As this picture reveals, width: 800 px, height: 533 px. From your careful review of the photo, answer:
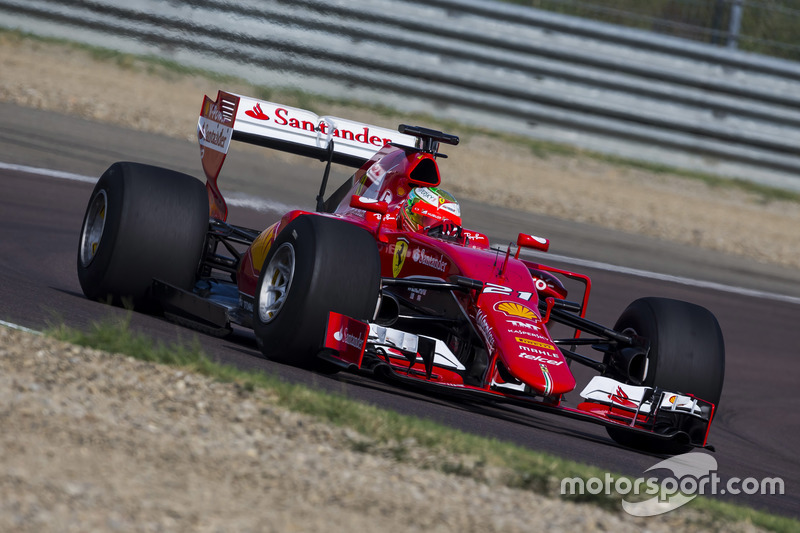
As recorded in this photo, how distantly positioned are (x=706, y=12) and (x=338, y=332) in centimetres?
1258

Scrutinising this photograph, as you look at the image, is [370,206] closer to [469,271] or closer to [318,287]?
[469,271]

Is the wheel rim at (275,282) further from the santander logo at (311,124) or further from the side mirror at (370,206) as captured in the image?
the santander logo at (311,124)

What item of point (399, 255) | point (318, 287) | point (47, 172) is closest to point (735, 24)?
point (47, 172)

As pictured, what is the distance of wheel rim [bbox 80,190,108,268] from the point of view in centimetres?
798

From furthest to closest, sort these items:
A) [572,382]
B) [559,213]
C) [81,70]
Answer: [81,70], [559,213], [572,382]

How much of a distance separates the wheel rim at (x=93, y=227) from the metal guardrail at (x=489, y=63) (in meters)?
8.16

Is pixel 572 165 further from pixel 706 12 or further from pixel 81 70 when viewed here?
pixel 81 70

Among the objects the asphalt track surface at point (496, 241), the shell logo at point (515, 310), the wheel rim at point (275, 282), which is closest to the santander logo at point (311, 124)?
the asphalt track surface at point (496, 241)

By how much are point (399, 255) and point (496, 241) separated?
5006 mm

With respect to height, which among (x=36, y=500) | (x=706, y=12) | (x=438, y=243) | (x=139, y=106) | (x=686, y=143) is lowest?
(x=36, y=500)

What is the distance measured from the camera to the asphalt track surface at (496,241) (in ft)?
21.7

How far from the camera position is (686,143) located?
A: 16.4 meters

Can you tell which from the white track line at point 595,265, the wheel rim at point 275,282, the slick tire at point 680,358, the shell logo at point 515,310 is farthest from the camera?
the white track line at point 595,265

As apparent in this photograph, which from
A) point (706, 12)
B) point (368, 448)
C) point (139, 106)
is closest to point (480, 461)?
point (368, 448)
